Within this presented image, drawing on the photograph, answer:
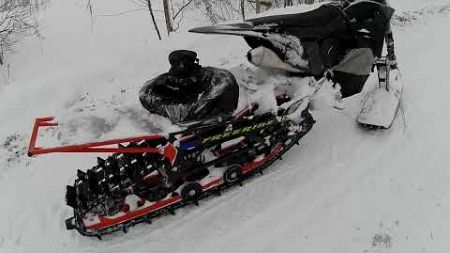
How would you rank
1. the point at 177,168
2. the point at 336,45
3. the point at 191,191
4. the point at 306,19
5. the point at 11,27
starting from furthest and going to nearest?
the point at 11,27 < the point at 336,45 < the point at 306,19 < the point at 191,191 < the point at 177,168

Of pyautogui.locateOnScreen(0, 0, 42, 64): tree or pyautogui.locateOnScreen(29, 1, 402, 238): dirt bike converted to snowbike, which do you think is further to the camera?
pyautogui.locateOnScreen(0, 0, 42, 64): tree

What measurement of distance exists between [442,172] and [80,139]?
328 cm

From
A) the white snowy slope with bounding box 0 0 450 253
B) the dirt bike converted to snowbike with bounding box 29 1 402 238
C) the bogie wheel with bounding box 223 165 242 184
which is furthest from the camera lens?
the bogie wheel with bounding box 223 165 242 184

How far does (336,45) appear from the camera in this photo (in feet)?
16.0

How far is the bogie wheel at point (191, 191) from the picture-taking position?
4.27 m

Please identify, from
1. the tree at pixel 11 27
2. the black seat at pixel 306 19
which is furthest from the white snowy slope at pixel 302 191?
the tree at pixel 11 27

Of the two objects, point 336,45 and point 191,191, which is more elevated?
point 336,45

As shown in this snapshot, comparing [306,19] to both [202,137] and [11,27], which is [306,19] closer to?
[202,137]

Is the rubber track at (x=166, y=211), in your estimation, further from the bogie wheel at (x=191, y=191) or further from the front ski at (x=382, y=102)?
the front ski at (x=382, y=102)

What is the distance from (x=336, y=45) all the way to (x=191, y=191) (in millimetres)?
2112

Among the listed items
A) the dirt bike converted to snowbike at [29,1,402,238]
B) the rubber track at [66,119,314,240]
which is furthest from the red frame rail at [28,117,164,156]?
the rubber track at [66,119,314,240]

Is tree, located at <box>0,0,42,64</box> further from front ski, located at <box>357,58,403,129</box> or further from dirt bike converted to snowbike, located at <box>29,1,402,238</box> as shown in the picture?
front ski, located at <box>357,58,403,129</box>

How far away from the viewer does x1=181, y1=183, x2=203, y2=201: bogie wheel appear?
4273mm

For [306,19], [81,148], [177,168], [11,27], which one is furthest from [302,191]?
[11,27]
